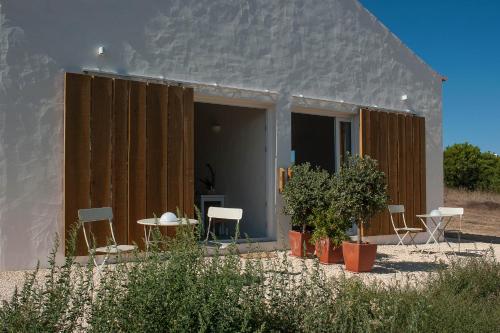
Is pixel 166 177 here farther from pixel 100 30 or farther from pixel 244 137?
pixel 244 137

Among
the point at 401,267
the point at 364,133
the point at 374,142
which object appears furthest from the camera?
the point at 374,142

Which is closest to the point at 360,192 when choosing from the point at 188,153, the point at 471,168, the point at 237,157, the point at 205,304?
the point at 188,153

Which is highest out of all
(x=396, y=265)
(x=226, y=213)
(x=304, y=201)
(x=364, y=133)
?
(x=364, y=133)

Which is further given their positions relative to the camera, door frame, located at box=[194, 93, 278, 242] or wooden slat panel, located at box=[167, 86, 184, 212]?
door frame, located at box=[194, 93, 278, 242]

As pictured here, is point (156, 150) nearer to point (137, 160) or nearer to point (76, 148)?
point (137, 160)

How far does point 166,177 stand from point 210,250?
51.7 inches

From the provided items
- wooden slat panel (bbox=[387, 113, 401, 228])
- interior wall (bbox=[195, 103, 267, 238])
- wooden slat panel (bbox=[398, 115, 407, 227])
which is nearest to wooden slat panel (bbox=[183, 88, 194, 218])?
interior wall (bbox=[195, 103, 267, 238])

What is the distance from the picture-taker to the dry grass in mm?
14666

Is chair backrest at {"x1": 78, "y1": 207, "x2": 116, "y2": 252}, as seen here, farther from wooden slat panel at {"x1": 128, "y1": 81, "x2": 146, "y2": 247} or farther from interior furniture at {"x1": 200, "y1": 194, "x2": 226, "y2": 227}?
interior furniture at {"x1": 200, "y1": 194, "x2": 226, "y2": 227}

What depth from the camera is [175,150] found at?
7574 mm

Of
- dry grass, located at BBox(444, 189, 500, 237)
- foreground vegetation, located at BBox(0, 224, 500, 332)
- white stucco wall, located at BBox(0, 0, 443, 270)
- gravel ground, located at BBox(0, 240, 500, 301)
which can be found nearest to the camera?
foreground vegetation, located at BBox(0, 224, 500, 332)

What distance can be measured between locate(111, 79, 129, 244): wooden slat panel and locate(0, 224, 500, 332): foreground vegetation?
358cm

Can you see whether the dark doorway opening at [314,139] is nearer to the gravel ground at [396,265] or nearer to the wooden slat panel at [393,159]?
the wooden slat panel at [393,159]

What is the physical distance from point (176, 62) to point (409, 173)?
Answer: 17.4ft
